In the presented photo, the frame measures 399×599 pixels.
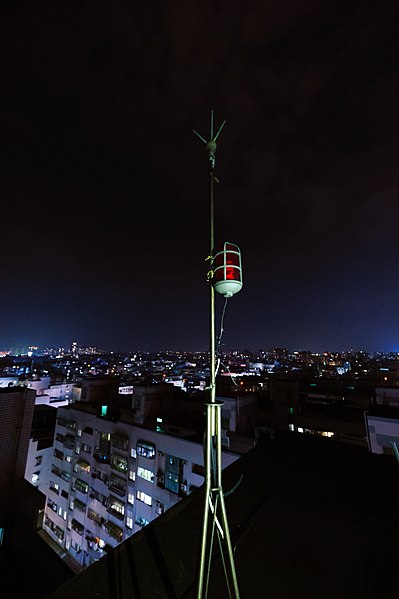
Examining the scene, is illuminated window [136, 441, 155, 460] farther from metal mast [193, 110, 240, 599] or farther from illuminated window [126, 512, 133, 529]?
metal mast [193, 110, 240, 599]

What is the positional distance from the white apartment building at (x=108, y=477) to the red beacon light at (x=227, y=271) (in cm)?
Result: 1781

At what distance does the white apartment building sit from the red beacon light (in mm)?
17814

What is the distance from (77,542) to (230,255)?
38.2 metres

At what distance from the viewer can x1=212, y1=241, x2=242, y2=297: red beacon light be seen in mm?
2510

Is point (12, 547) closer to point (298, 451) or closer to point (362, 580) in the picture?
point (298, 451)

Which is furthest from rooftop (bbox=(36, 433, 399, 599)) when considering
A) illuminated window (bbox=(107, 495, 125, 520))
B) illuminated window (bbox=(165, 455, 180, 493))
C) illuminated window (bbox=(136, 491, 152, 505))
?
illuminated window (bbox=(107, 495, 125, 520))

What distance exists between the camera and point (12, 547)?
30.5ft

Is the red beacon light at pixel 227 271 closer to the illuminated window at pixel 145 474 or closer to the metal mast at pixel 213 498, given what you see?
the metal mast at pixel 213 498

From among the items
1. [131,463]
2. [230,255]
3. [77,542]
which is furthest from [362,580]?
[77,542]

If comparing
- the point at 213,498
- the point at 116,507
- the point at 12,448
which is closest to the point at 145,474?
the point at 116,507

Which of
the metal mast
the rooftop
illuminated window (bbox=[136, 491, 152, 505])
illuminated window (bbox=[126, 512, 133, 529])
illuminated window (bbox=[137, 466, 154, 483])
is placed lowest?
illuminated window (bbox=[126, 512, 133, 529])

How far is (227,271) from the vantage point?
2520 millimetres

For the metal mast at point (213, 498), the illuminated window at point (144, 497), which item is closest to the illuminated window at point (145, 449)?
the illuminated window at point (144, 497)

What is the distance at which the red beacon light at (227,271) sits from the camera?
2.51 meters
